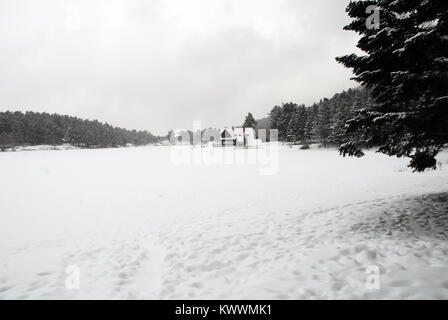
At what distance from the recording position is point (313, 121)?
58.6m

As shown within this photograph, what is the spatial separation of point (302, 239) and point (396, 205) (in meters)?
4.83

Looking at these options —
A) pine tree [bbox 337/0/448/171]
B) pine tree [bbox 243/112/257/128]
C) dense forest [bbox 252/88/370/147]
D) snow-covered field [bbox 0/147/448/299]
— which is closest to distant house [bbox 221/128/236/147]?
pine tree [bbox 243/112/257/128]

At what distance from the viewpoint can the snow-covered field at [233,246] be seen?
14.9 feet

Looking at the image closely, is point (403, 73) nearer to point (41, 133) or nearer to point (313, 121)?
point (313, 121)

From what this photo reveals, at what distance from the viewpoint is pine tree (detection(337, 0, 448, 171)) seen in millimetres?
5309

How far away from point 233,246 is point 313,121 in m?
57.7

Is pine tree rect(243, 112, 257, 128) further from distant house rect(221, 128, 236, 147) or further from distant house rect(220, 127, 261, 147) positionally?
distant house rect(221, 128, 236, 147)

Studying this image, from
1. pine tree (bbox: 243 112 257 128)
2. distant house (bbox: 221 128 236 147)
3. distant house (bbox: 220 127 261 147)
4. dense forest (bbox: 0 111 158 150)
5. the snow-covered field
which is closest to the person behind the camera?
the snow-covered field

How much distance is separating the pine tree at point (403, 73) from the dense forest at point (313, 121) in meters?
31.7

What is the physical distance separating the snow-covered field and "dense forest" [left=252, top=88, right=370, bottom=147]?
30.4 meters

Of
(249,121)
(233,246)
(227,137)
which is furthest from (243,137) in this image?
(233,246)
